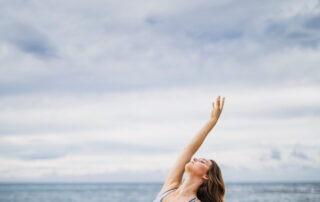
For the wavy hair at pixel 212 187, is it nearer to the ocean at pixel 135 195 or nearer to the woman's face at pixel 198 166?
the woman's face at pixel 198 166

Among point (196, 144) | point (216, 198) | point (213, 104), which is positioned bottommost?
point (216, 198)

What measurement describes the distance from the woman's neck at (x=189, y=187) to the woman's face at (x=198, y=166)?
0.08 meters

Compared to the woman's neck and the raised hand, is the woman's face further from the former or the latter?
the raised hand

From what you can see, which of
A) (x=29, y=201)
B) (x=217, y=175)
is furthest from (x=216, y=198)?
(x=29, y=201)

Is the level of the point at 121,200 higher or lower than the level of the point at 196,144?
lower

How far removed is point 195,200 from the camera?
3.75 m

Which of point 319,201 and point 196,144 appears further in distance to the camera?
point 319,201

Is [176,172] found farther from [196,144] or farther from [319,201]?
[319,201]

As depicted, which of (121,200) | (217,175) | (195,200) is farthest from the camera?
(121,200)

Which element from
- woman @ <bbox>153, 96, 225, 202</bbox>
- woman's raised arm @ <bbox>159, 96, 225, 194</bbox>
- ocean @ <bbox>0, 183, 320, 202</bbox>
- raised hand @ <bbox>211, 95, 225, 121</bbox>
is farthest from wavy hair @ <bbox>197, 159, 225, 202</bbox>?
ocean @ <bbox>0, 183, 320, 202</bbox>

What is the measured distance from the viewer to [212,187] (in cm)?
396

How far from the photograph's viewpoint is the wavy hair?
13.0ft

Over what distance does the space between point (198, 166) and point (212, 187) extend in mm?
282

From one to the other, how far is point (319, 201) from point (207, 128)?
29956 mm
